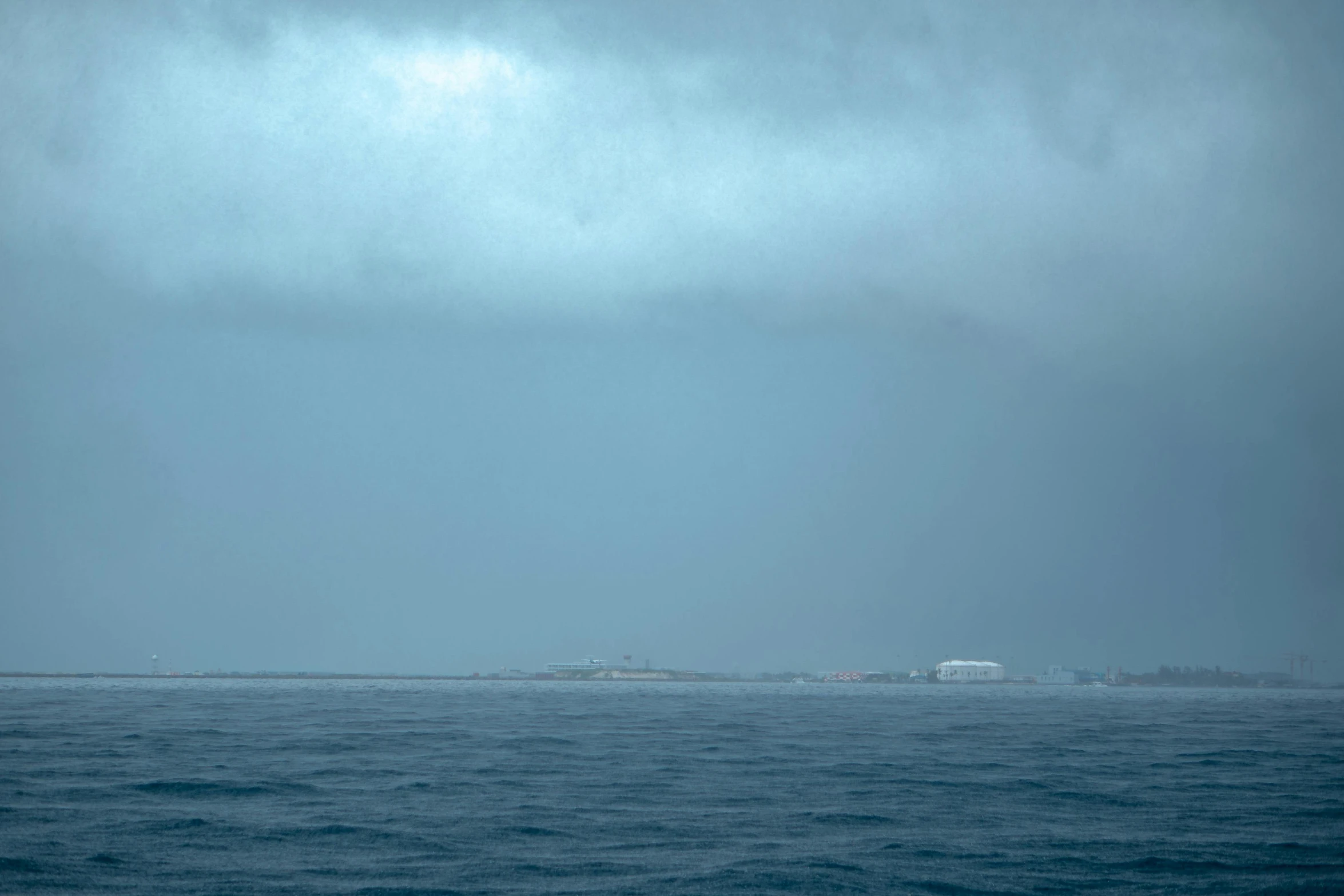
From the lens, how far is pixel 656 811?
1165 inches

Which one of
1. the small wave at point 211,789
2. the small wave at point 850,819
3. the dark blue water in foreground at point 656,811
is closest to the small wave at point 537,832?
the dark blue water in foreground at point 656,811

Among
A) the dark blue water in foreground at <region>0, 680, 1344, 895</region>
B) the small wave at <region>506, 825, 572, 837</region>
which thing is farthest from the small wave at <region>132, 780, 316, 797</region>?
the small wave at <region>506, 825, 572, 837</region>

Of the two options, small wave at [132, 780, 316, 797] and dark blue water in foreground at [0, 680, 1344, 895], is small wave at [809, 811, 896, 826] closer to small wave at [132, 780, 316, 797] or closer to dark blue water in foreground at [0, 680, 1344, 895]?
dark blue water in foreground at [0, 680, 1344, 895]

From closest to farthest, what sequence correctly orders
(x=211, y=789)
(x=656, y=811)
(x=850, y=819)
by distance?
(x=850, y=819), (x=656, y=811), (x=211, y=789)

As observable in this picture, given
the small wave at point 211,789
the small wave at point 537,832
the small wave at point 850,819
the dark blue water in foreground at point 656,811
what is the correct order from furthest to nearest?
the small wave at point 211,789, the small wave at point 850,819, the small wave at point 537,832, the dark blue water in foreground at point 656,811

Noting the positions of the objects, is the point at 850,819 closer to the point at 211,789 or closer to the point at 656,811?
the point at 656,811


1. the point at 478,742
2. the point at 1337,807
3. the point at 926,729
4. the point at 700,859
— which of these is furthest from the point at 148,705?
the point at 1337,807

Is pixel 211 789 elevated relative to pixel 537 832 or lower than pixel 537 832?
lower

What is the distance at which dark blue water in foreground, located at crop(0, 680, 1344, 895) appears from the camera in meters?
21.7

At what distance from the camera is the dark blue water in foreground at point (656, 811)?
21.7 m

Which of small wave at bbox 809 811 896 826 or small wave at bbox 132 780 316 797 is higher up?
small wave at bbox 809 811 896 826

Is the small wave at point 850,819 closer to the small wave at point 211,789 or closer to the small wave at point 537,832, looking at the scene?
the small wave at point 537,832

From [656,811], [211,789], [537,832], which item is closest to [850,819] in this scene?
[656,811]

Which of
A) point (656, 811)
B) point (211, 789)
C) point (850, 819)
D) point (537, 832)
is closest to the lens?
point (537, 832)
